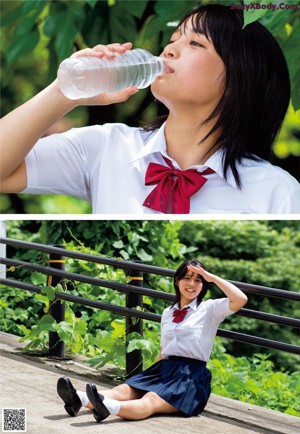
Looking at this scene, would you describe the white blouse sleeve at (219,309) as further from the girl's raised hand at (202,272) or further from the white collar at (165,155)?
the white collar at (165,155)

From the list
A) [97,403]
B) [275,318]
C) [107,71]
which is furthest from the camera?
[275,318]

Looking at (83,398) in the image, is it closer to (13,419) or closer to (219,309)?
(13,419)

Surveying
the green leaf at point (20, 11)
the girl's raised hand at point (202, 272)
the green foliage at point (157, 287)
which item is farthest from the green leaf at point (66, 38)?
the green foliage at point (157, 287)

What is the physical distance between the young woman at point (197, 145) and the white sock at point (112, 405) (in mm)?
657

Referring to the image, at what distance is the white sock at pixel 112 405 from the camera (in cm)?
294

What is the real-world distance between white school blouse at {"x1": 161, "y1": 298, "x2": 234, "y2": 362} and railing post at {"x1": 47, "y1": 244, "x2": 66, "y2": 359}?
26.7 inches

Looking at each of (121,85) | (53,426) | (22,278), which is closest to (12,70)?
(121,85)

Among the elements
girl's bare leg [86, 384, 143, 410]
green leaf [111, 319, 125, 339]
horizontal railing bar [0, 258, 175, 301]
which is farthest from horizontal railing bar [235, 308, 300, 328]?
green leaf [111, 319, 125, 339]

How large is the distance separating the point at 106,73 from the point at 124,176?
0.30 m

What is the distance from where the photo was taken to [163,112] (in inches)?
104

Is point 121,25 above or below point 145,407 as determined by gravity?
above

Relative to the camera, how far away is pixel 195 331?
3.08 metres

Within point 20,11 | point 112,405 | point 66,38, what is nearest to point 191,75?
point 66,38

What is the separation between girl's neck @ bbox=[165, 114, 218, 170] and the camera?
8.20 feet
